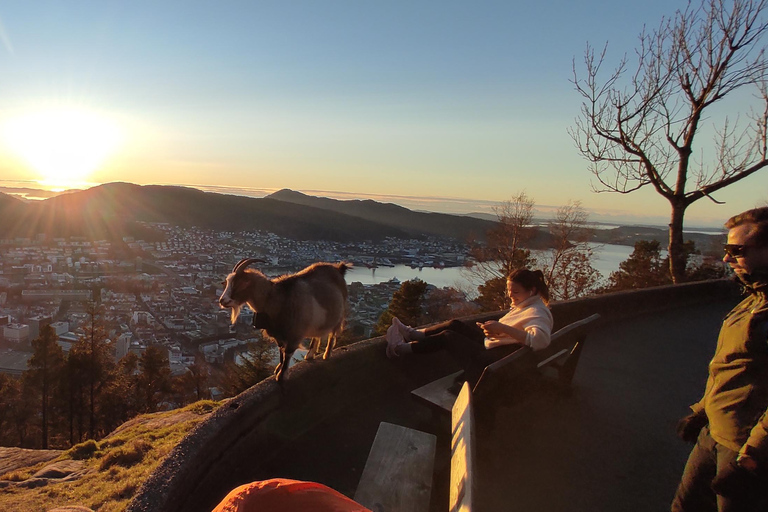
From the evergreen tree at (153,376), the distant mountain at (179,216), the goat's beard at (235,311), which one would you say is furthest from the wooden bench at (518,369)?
the distant mountain at (179,216)

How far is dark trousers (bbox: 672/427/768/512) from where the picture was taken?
1873 millimetres

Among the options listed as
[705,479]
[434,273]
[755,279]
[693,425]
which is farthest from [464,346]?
[434,273]

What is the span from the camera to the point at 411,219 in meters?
50.4

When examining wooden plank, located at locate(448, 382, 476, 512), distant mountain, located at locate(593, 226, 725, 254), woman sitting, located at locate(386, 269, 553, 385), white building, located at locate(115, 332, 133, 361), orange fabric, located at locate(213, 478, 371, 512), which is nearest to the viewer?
orange fabric, located at locate(213, 478, 371, 512)

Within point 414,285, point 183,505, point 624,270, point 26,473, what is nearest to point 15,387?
point 26,473

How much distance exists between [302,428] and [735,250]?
136 inches

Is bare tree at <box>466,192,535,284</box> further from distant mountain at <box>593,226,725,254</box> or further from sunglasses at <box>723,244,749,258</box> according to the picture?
sunglasses at <box>723,244,749,258</box>

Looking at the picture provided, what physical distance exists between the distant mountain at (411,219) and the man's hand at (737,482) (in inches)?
1216

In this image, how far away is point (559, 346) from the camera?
405 centimetres

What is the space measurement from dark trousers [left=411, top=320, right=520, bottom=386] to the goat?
1022mm

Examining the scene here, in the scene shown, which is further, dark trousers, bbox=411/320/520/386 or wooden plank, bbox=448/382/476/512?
dark trousers, bbox=411/320/520/386

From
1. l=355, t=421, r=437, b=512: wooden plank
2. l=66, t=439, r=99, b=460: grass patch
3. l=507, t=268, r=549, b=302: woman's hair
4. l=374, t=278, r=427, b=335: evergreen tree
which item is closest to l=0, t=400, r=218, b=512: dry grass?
l=66, t=439, r=99, b=460: grass patch

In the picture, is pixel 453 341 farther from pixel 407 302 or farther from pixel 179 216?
pixel 179 216

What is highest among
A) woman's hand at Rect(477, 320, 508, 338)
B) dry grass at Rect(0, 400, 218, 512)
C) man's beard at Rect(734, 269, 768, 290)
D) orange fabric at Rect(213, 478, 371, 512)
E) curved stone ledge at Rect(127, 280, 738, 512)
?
man's beard at Rect(734, 269, 768, 290)
